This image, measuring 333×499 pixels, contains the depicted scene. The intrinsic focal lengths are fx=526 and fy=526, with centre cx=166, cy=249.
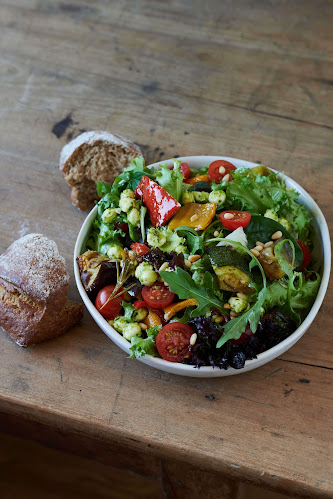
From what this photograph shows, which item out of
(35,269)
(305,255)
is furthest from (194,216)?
(35,269)

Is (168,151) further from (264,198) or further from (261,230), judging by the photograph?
(261,230)

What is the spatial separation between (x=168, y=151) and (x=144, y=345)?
3.94 ft

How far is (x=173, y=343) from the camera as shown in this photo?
5.73 ft

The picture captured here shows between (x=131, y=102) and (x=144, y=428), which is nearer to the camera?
(x=144, y=428)

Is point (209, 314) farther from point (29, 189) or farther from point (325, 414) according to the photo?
point (29, 189)

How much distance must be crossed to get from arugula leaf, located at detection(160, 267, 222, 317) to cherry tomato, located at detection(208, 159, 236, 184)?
1.74 feet

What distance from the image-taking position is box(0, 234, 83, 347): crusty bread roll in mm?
1934

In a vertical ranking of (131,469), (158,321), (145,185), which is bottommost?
(131,469)

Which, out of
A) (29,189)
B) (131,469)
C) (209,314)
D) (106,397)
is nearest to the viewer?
(209,314)

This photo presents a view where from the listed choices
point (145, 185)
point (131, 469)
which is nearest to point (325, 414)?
point (145, 185)

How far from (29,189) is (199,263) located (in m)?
1.09

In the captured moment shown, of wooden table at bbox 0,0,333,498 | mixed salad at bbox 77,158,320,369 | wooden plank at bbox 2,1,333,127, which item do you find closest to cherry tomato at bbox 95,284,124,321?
mixed salad at bbox 77,158,320,369

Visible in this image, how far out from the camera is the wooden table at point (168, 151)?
72.6 inches

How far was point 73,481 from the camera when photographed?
292cm
